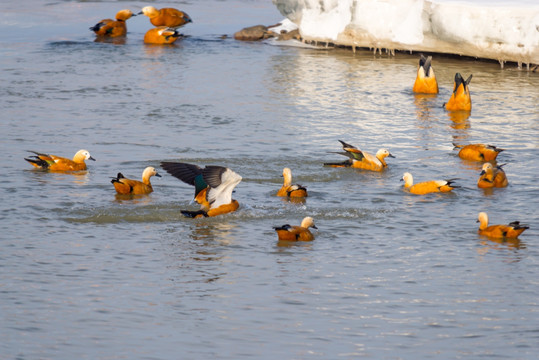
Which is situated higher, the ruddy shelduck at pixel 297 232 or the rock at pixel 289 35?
the rock at pixel 289 35

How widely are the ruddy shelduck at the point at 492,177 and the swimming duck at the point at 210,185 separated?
161 inches

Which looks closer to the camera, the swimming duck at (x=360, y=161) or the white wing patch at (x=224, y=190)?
the white wing patch at (x=224, y=190)

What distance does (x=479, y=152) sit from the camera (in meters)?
17.7

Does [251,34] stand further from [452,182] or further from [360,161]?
[452,182]

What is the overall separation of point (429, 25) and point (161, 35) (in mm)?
8938

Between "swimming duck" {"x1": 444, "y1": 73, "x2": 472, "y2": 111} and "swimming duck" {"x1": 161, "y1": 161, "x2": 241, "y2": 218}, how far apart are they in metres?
9.32

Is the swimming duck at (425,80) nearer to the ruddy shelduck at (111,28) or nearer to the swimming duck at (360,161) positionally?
the swimming duck at (360,161)

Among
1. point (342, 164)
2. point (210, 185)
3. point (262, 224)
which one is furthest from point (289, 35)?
point (262, 224)

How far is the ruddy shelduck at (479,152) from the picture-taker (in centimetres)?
1752

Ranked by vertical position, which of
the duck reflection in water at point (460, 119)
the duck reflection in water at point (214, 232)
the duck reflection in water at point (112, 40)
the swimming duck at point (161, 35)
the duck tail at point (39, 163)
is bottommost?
the duck reflection in water at point (214, 232)

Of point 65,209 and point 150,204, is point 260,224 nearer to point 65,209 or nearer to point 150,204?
point 150,204

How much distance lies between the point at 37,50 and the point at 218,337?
Answer: 21491mm

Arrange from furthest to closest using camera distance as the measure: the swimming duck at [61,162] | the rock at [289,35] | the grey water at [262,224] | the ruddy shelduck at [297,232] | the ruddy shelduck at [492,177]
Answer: the rock at [289,35] < the swimming duck at [61,162] < the ruddy shelduck at [492,177] < the ruddy shelduck at [297,232] < the grey water at [262,224]

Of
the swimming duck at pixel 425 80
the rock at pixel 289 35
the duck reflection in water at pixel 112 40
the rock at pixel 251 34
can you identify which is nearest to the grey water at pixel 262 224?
the swimming duck at pixel 425 80
